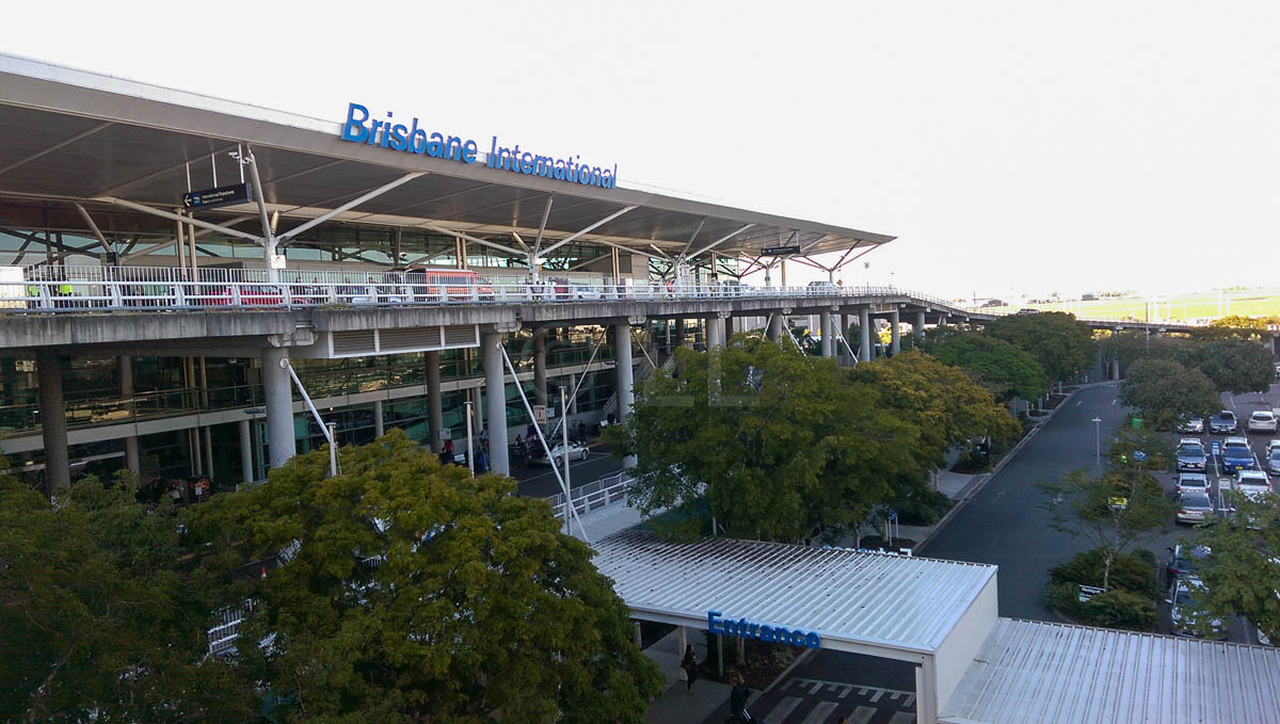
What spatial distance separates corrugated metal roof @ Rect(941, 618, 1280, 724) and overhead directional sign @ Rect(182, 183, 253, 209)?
16.3 meters

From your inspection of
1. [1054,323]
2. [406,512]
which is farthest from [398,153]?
[1054,323]

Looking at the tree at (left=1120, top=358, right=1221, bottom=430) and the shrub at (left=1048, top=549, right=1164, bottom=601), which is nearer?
the shrub at (left=1048, top=549, right=1164, bottom=601)

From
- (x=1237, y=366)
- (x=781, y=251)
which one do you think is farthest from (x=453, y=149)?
(x=1237, y=366)

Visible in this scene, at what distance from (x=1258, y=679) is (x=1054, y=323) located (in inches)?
2149

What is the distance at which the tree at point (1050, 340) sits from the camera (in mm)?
57281

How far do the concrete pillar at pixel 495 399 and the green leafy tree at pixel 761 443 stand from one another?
3.47 metres

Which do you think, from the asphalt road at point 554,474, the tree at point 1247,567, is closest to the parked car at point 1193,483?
the tree at point 1247,567

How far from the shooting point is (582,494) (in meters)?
23.5

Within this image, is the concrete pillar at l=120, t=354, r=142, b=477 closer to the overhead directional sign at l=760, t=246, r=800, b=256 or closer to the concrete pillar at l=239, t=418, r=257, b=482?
the concrete pillar at l=239, t=418, r=257, b=482

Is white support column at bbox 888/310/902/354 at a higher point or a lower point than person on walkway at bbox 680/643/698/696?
higher

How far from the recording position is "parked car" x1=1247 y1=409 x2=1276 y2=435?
4616 cm

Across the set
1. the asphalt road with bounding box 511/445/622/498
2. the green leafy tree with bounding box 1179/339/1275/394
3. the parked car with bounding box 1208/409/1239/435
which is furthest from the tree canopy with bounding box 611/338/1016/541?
the green leafy tree with bounding box 1179/339/1275/394

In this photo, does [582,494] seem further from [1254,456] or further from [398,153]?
[1254,456]

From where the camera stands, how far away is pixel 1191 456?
3719cm
